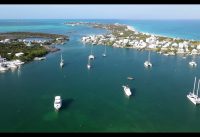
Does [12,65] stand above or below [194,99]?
above

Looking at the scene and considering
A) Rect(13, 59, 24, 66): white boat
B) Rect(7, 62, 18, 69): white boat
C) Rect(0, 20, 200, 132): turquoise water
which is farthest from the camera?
Rect(13, 59, 24, 66): white boat

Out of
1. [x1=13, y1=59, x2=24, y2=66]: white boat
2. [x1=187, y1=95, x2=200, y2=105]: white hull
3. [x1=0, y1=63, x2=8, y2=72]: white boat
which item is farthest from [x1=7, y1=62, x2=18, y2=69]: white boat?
[x1=187, y1=95, x2=200, y2=105]: white hull

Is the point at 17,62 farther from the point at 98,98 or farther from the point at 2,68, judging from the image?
the point at 98,98

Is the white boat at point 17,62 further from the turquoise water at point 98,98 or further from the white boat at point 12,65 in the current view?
the turquoise water at point 98,98

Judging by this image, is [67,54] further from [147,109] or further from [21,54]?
[147,109]

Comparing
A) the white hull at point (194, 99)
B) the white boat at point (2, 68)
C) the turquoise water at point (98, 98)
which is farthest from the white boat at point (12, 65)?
the white hull at point (194, 99)

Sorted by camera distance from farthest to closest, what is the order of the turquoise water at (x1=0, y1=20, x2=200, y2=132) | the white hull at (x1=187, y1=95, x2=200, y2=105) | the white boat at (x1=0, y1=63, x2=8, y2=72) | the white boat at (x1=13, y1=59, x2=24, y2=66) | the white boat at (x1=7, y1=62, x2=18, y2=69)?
the white boat at (x1=13, y1=59, x2=24, y2=66), the white boat at (x1=7, y1=62, x2=18, y2=69), the white boat at (x1=0, y1=63, x2=8, y2=72), the white hull at (x1=187, y1=95, x2=200, y2=105), the turquoise water at (x1=0, y1=20, x2=200, y2=132)

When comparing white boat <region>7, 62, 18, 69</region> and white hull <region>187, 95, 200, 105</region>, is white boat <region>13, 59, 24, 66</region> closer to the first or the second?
white boat <region>7, 62, 18, 69</region>

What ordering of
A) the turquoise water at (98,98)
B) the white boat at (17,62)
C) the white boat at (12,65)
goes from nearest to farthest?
the turquoise water at (98,98), the white boat at (12,65), the white boat at (17,62)

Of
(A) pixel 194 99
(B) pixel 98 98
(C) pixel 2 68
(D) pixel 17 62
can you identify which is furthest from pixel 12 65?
(A) pixel 194 99
